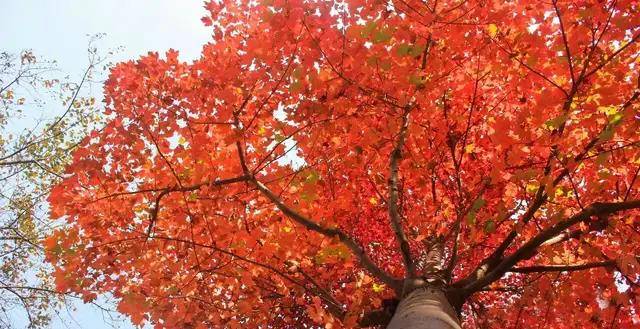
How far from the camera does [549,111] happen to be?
5191 millimetres

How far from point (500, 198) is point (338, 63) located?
11.2 ft

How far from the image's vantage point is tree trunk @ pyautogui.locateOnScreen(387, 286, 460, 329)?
2.96 m

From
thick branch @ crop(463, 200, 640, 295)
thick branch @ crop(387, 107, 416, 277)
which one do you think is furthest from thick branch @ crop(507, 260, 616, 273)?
thick branch @ crop(387, 107, 416, 277)

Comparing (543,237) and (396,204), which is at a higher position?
(396,204)

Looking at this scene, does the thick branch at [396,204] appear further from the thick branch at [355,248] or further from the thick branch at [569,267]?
the thick branch at [569,267]

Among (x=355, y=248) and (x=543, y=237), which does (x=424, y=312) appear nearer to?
(x=355, y=248)

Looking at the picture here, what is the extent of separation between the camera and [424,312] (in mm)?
3174

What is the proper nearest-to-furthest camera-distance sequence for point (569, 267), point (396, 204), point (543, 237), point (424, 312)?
point (424, 312) < point (543, 237) < point (569, 267) < point (396, 204)

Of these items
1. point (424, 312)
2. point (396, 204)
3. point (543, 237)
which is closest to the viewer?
point (424, 312)

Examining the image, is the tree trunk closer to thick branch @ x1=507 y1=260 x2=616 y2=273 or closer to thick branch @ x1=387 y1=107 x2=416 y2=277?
thick branch @ x1=387 y1=107 x2=416 y2=277

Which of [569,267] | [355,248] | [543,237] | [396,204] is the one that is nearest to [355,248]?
[355,248]

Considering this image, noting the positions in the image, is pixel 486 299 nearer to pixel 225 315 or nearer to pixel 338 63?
pixel 225 315

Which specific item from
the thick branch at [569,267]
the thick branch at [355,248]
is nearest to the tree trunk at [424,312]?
the thick branch at [355,248]

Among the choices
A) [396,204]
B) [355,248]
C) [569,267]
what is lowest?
[569,267]
